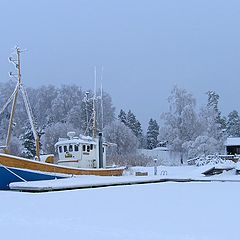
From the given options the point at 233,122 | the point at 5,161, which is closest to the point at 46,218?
the point at 5,161

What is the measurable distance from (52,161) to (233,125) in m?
53.8

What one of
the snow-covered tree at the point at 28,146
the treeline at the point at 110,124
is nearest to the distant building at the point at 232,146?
the treeline at the point at 110,124

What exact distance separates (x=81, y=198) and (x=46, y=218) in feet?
13.0

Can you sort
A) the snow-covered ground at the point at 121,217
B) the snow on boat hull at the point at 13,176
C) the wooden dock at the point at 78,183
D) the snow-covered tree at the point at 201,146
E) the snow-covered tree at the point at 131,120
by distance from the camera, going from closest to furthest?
the snow-covered ground at the point at 121,217
the wooden dock at the point at 78,183
the snow on boat hull at the point at 13,176
the snow-covered tree at the point at 201,146
the snow-covered tree at the point at 131,120

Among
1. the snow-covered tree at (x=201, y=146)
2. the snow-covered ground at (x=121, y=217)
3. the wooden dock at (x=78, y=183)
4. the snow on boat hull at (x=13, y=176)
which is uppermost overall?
the snow-covered tree at (x=201, y=146)

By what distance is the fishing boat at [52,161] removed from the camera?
1952 centimetres

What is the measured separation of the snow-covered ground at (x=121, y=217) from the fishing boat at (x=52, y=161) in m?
6.79

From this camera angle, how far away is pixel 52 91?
6500cm

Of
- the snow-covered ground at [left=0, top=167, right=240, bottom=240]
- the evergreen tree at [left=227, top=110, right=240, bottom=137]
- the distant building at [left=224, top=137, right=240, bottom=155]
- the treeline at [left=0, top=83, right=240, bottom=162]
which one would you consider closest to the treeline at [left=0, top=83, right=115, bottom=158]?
the treeline at [left=0, top=83, right=240, bottom=162]

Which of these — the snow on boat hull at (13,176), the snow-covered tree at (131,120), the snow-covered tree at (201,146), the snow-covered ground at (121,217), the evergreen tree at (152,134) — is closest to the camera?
the snow-covered ground at (121,217)

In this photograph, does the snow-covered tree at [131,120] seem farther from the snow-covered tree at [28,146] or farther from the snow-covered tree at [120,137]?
the snow-covered tree at [28,146]

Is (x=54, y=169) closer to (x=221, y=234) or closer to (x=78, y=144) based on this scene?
(x=78, y=144)

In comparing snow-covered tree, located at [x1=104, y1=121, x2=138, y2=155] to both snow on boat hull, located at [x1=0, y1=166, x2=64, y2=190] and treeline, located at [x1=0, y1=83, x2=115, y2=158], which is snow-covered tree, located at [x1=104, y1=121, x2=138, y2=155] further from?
snow on boat hull, located at [x1=0, y1=166, x2=64, y2=190]

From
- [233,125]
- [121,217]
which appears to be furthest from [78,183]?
[233,125]
